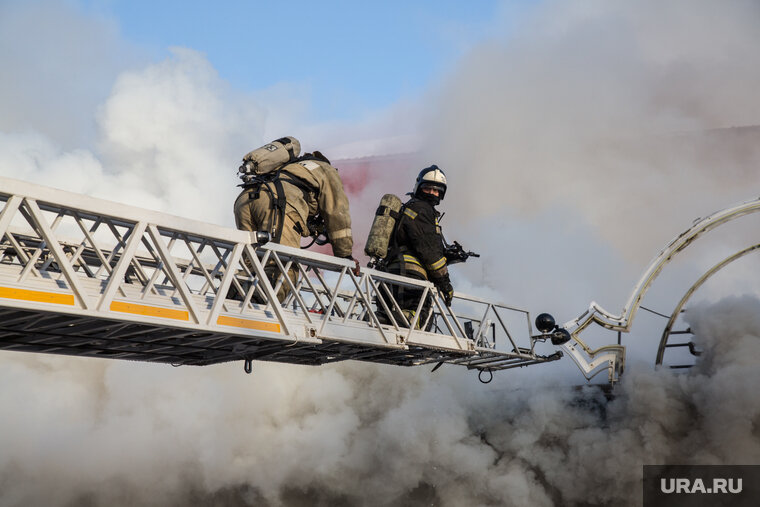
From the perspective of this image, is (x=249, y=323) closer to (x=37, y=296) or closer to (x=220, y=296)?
(x=220, y=296)

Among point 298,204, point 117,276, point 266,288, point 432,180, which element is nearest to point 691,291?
point 432,180

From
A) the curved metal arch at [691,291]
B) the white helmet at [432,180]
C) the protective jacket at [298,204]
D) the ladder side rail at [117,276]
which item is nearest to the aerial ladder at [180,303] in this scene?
the ladder side rail at [117,276]

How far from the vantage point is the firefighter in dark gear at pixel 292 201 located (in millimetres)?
7801

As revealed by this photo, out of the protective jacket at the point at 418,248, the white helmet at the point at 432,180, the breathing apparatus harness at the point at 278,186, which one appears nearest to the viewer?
the breathing apparatus harness at the point at 278,186

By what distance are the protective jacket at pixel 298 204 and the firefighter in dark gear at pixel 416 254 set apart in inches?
33.2

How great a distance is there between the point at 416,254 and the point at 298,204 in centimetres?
155

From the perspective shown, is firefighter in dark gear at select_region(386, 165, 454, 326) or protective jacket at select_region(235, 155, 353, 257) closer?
protective jacket at select_region(235, 155, 353, 257)

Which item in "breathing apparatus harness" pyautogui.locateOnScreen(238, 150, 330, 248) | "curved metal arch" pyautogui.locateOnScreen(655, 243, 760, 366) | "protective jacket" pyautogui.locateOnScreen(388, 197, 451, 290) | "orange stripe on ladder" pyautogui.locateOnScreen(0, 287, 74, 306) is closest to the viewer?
"orange stripe on ladder" pyautogui.locateOnScreen(0, 287, 74, 306)

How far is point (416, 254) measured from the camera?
8.79m

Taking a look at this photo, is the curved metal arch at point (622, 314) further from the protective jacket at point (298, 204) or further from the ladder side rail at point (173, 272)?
the ladder side rail at point (173, 272)

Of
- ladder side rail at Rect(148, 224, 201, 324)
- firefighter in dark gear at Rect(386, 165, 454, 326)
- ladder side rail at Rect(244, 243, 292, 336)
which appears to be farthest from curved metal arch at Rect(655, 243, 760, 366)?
ladder side rail at Rect(148, 224, 201, 324)

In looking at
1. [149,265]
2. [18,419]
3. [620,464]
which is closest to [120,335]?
[149,265]

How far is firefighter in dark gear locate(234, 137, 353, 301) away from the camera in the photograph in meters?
7.80

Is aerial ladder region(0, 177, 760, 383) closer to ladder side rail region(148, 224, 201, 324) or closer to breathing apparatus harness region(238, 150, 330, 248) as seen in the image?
ladder side rail region(148, 224, 201, 324)
